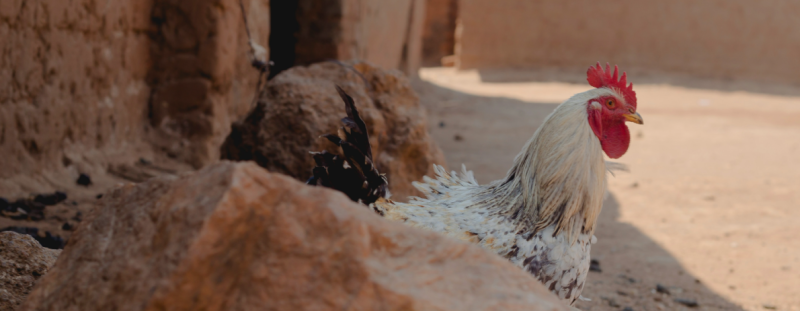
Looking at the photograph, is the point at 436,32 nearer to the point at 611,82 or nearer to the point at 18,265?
the point at 611,82

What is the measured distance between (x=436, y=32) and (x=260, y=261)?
21.3 meters

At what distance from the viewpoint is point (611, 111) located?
246 cm

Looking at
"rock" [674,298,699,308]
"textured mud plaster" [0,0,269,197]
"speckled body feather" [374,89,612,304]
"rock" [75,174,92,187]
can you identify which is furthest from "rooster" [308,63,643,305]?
"rock" [75,174,92,187]

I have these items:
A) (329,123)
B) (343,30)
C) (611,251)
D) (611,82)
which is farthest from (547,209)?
(343,30)

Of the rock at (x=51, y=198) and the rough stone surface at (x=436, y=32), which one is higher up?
the rough stone surface at (x=436, y=32)

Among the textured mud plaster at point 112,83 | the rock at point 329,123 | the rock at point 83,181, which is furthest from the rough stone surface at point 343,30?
the rock at point 83,181

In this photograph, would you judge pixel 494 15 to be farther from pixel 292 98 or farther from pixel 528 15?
pixel 292 98

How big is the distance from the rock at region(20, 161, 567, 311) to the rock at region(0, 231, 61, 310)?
1.74 feet

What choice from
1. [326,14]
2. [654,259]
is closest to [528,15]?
[326,14]

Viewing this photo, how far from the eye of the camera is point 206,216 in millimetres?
1166

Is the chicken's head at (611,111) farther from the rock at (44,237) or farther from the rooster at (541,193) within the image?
the rock at (44,237)

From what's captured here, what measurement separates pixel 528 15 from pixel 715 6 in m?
5.08

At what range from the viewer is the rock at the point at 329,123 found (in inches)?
138

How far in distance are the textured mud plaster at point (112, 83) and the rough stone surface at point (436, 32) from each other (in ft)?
54.7
